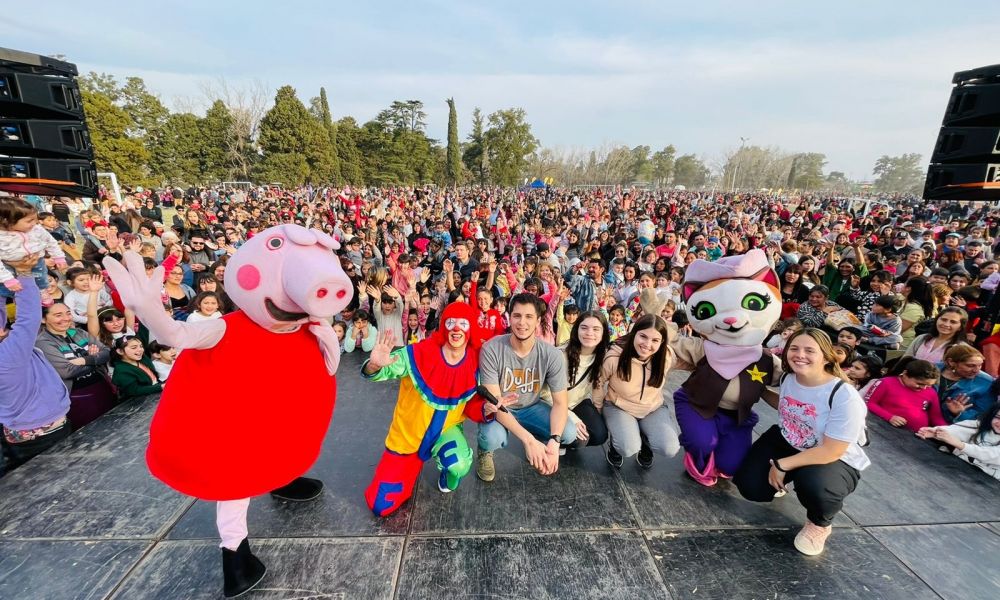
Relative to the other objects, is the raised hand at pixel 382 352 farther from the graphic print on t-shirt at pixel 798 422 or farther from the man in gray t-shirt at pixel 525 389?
the graphic print on t-shirt at pixel 798 422

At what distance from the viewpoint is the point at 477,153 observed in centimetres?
4319

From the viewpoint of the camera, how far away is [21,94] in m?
2.80

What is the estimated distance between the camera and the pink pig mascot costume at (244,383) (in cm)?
193

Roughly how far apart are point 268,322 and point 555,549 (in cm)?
205

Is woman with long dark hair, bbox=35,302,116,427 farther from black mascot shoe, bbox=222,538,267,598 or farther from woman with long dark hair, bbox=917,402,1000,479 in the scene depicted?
woman with long dark hair, bbox=917,402,1000,479

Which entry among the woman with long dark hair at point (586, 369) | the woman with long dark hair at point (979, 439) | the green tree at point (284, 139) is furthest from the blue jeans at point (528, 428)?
the green tree at point (284, 139)

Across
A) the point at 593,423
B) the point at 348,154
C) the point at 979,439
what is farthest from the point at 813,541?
the point at 348,154

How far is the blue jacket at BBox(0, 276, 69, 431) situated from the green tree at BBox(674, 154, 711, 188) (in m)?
79.8

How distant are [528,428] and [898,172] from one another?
123 meters

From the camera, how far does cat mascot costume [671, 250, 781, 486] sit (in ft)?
8.73

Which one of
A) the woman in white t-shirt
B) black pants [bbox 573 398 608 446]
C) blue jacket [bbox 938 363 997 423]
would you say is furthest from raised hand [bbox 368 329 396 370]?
blue jacket [bbox 938 363 997 423]

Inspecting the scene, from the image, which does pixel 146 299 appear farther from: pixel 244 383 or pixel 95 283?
pixel 95 283

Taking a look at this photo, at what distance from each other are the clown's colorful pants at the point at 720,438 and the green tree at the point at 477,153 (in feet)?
139

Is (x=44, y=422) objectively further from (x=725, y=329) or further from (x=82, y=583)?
(x=725, y=329)
